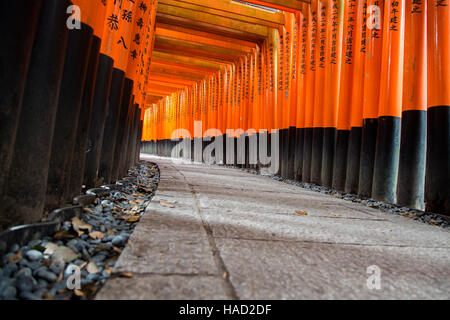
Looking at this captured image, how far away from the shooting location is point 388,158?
3.77 m

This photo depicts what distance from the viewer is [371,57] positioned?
418 centimetres

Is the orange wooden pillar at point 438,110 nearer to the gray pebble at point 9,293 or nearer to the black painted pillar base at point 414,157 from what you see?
the black painted pillar base at point 414,157

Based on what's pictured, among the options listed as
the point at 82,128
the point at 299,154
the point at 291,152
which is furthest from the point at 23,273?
the point at 291,152

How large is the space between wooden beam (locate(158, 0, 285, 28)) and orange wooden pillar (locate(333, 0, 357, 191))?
397cm

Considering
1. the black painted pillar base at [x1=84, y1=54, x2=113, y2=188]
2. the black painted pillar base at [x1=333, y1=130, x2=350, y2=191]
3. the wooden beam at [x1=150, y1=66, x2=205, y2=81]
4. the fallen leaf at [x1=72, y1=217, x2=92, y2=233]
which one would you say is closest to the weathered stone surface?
the fallen leaf at [x1=72, y1=217, x2=92, y2=233]

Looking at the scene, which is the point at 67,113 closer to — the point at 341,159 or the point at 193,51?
the point at 341,159

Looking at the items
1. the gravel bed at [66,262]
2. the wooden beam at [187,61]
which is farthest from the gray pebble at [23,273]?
the wooden beam at [187,61]

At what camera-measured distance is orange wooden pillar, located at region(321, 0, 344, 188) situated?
524 centimetres

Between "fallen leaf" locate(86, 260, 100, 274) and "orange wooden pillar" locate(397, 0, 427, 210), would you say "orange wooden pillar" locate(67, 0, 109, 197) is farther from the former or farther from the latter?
"orange wooden pillar" locate(397, 0, 427, 210)

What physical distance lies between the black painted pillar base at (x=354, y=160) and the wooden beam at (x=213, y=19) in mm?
6173

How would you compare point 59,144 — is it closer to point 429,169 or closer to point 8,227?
point 8,227

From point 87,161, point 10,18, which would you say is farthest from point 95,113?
point 10,18

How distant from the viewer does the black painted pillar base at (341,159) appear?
188 inches
